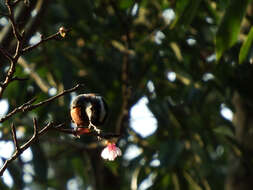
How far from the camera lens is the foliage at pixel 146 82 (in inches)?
89.0

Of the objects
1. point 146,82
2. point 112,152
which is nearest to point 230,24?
point 112,152

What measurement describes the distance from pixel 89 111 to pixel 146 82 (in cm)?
151

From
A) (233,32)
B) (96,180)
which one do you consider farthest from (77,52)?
(233,32)

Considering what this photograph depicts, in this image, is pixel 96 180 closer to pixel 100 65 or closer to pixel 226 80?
pixel 100 65

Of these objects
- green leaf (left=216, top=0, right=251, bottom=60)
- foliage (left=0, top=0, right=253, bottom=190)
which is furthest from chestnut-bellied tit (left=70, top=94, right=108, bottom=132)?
foliage (left=0, top=0, right=253, bottom=190)

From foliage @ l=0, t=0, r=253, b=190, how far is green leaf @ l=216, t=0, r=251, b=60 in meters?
0.21

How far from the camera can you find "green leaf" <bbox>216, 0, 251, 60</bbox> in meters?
1.66

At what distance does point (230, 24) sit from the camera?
66.4 inches

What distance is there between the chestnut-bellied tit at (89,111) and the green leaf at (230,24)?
0.68 metres

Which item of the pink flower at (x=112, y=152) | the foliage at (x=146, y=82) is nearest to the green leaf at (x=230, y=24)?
the foliage at (x=146, y=82)

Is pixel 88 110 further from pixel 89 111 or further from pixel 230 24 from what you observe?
pixel 230 24

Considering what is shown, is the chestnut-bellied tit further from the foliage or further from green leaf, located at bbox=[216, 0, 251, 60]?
the foliage

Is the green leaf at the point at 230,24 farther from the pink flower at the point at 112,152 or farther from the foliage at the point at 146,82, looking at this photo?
the pink flower at the point at 112,152

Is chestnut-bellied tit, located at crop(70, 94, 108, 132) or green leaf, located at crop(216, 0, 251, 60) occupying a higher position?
green leaf, located at crop(216, 0, 251, 60)
